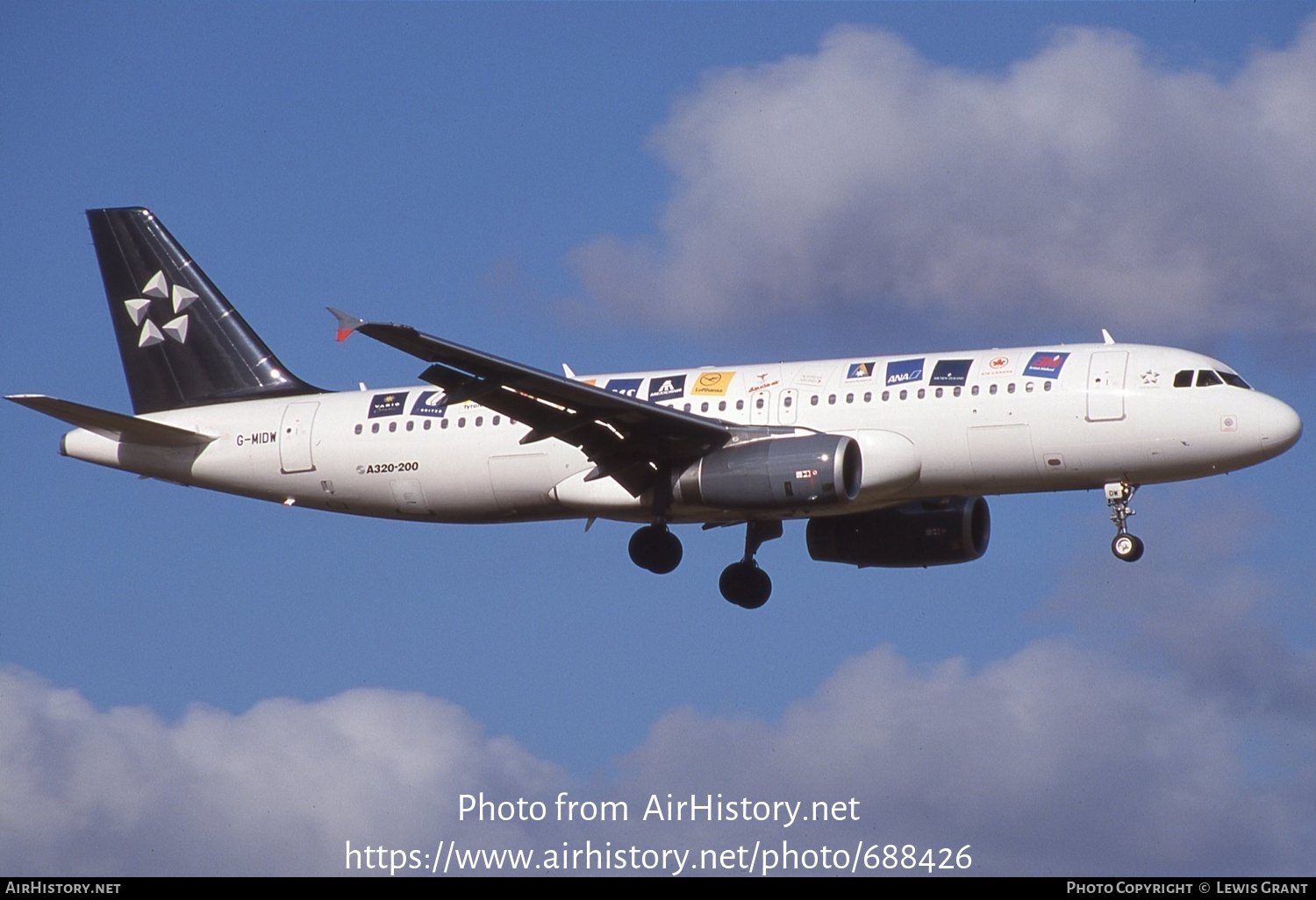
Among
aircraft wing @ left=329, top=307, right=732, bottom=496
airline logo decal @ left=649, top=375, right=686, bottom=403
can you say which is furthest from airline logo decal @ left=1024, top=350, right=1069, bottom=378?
airline logo decal @ left=649, top=375, right=686, bottom=403

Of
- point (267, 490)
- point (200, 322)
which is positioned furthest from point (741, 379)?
point (200, 322)

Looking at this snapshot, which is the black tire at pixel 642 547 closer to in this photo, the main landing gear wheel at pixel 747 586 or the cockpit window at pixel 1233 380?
the main landing gear wheel at pixel 747 586

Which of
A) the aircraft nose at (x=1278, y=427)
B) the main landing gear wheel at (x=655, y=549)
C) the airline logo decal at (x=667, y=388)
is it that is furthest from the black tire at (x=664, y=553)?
the aircraft nose at (x=1278, y=427)

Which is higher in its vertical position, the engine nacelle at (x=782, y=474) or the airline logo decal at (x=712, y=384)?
the airline logo decal at (x=712, y=384)

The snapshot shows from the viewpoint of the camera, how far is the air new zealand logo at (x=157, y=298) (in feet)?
151

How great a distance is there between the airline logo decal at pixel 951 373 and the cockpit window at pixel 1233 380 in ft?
16.1

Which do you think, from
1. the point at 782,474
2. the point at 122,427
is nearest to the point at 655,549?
the point at 782,474

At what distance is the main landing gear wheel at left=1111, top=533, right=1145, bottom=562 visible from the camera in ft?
122

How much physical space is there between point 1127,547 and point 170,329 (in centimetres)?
2341

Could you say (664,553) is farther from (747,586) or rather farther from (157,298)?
(157,298)

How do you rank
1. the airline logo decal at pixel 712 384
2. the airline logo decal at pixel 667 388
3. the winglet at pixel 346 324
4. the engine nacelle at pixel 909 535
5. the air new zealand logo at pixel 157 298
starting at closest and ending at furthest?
the winglet at pixel 346 324
the airline logo decal at pixel 712 384
the airline logo decal at pixel 667 388
the engine nacelle at pixel 909 535
the air new zealand logo at pixel 157 298

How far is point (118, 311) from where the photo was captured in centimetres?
4644
